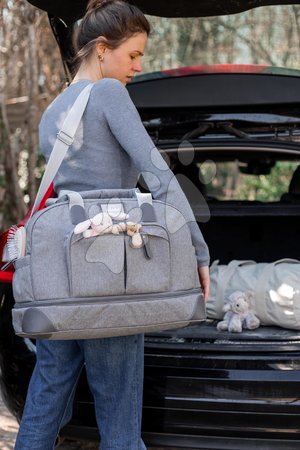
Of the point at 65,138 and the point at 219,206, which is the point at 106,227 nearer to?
the point at 65,138

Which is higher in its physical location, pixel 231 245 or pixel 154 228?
pixel 154 228

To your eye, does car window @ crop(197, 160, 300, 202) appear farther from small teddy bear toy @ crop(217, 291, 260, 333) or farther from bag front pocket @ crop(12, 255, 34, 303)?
bag front pocket @ crop(12, 255, 34, 303)

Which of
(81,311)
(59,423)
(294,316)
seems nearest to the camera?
(81,311)

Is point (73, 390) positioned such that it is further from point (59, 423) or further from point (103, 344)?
point (103, 344)

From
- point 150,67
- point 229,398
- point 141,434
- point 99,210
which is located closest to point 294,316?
point 229,398

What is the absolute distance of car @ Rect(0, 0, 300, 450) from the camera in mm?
2766

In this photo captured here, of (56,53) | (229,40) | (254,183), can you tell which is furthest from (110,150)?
(254,183)

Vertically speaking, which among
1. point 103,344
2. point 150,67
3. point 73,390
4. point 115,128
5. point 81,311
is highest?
point 150,67

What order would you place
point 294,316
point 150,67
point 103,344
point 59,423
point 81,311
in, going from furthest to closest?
point 150,67
point 294,316
point 59,423
point 103,344
point 81,311

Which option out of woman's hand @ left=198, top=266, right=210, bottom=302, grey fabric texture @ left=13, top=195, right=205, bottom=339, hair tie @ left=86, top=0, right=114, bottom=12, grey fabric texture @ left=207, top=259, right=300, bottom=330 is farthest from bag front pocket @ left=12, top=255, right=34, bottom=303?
grey fabric texture @ left=207, top=259, right=300, bottom=330

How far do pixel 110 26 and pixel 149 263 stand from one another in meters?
0.74

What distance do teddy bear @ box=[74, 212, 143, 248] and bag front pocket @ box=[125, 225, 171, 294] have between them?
0.8 inches

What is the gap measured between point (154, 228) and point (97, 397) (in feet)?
2.14

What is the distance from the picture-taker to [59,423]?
8.79ft
